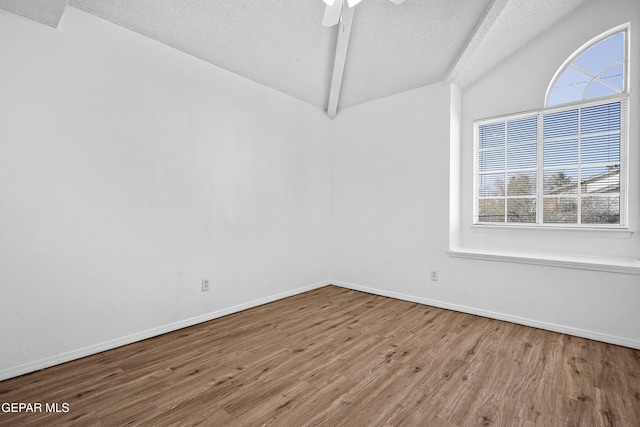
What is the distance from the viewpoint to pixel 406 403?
1841 millimetres

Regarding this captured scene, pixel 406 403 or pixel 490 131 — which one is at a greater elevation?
pixel 490 131

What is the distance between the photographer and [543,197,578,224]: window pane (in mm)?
3294

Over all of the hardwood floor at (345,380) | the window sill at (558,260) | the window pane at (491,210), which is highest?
the window pane at (491,210)

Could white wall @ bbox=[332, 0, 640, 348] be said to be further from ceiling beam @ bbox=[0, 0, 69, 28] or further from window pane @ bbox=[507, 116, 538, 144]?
ceiling beam @ bbox=[0, 0, 69, 28]

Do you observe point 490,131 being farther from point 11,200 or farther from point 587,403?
point 11,200

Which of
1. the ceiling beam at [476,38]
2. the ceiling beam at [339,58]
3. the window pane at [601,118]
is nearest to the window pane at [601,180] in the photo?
the window pane at [601,118]

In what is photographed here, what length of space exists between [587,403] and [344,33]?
3.78 meters

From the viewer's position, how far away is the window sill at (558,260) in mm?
Result: 2688

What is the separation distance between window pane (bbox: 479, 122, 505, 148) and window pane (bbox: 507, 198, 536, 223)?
739mm

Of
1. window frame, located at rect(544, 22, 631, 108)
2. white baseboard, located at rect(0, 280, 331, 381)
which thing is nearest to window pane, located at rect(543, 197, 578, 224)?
window frame, located at rect(544, 22, 631, 108)

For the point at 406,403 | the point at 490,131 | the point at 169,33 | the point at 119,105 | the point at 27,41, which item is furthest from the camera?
the point at 490,131

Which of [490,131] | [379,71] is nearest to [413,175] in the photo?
[490,131]

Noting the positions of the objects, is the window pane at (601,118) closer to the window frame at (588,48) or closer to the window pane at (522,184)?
the window frame at (588,48)

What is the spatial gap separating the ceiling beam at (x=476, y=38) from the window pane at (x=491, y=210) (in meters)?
1.56
